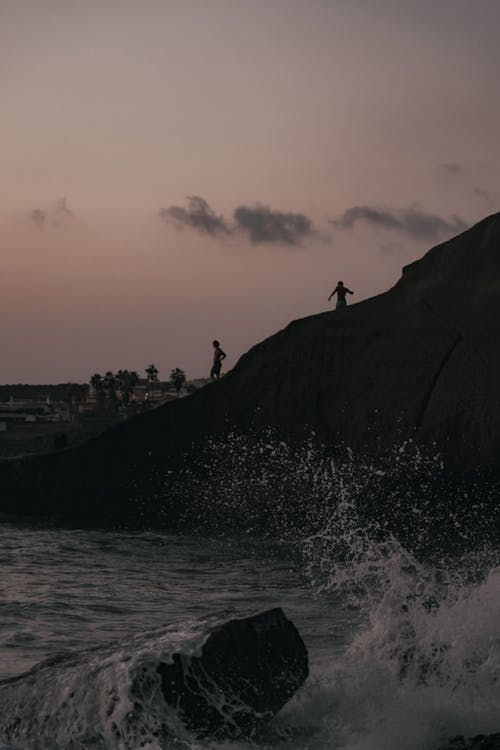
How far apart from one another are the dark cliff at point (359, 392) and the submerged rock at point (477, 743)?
402 inches

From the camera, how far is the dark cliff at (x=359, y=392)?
18.5 meters

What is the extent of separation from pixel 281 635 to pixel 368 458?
10441mm

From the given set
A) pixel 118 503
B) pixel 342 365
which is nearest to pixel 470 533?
pixel 342 365

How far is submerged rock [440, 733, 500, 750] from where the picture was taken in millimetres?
7582

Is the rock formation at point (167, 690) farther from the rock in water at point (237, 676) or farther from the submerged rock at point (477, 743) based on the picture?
the submerged rock at point (477, 743)

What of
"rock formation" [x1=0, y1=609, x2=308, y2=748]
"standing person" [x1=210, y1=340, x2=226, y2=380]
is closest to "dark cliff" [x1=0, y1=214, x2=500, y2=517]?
"standing person" [x1=210, y1=340, x2=226, y2=380]

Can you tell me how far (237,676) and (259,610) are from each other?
579 millimetres

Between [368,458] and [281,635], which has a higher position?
[368,458]

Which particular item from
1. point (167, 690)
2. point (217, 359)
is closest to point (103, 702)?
point (167, 690)

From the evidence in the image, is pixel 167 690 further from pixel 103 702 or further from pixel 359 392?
pixel 359 392

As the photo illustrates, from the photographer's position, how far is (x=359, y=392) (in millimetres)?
19438

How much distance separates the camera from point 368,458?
18734 mm

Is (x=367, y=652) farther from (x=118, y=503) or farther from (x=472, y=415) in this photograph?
(x=118, y=503)

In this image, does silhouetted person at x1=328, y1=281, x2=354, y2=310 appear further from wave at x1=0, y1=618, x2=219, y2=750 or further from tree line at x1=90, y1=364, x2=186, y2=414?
tree line at x1=90, y1=364, x2=186, y2=414
